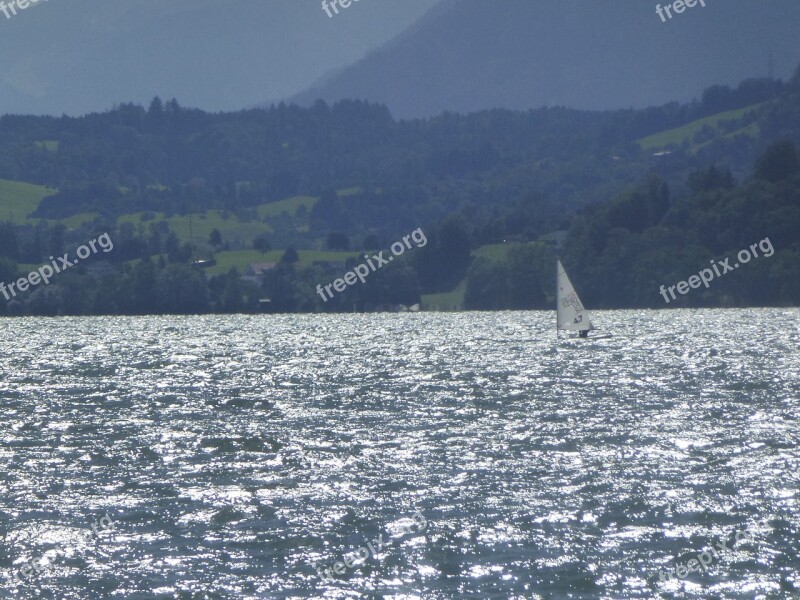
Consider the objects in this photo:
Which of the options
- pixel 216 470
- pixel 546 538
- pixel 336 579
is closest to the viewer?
pixel 336 579

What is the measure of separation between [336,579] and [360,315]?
538 ft

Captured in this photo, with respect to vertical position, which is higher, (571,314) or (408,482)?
(571,314)

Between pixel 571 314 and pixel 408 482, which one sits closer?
pixel 408 482

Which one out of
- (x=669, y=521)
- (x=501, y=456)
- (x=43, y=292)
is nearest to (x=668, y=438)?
(x=501, y=456)

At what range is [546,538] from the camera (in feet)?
93.6

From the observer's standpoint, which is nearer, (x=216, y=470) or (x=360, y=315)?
(x=216, y=470)

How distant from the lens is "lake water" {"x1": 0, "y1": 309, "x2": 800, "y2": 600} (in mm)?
25953

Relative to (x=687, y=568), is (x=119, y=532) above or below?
above

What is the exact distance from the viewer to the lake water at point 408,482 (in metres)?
26.0

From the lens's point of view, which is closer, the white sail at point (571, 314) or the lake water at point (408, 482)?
the lake water at point (408, 482)

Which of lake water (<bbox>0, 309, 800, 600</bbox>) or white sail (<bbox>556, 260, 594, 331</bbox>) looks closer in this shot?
lake water (<bbox>0, 309, 800, 600</bbox>)

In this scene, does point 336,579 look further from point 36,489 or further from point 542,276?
point 542,276

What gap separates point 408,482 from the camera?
116 feet

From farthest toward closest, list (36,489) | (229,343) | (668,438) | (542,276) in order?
1. (542,276)
2. (229,343)
3. (668,438)
4. (36,489)
